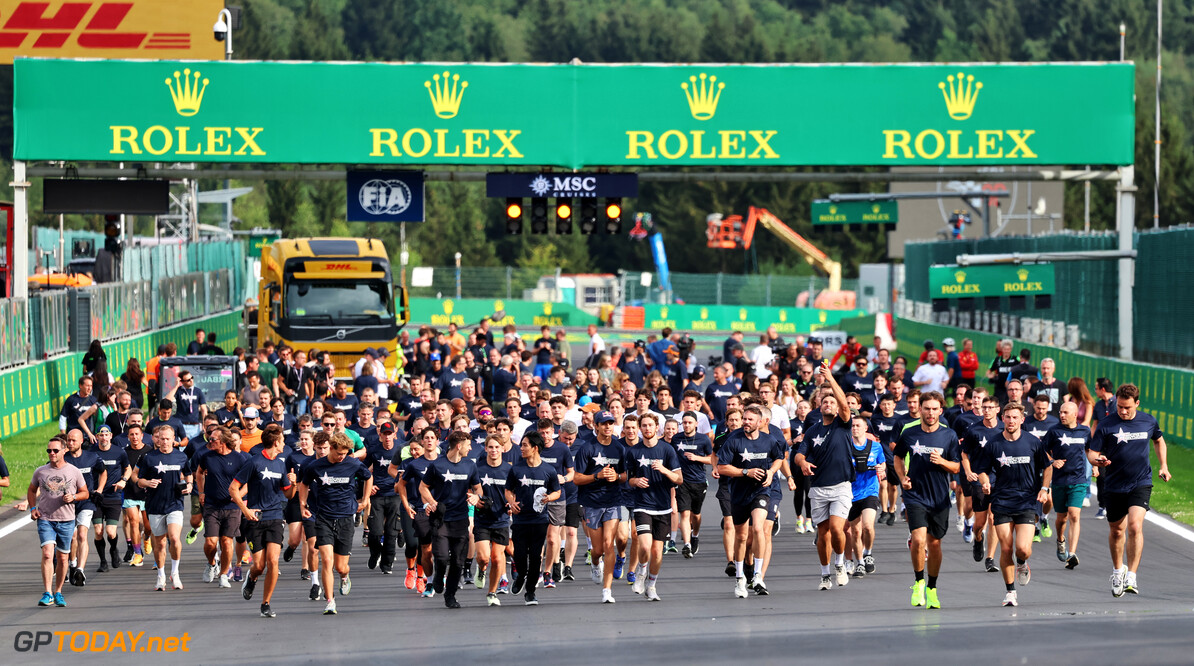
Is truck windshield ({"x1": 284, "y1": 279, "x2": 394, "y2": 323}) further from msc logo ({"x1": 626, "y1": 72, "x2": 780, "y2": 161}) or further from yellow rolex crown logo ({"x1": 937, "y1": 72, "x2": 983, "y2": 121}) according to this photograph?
yellow rolex crown logo ({"x1": 937, "y1": 72, "x2": 983, "y2": 121})

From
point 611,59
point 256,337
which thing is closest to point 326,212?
point 611,59

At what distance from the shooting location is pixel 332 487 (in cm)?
1432

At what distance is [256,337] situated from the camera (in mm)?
35969

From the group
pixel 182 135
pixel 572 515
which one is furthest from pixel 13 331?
pixel 572 515

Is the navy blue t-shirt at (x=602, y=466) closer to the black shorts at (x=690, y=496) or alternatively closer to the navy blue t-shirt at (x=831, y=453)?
the black shorts at (x=690, y=496)

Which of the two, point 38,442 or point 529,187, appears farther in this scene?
point 529,187

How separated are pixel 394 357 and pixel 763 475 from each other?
18.0m

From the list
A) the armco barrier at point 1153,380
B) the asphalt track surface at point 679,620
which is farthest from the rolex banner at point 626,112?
the asphalt track surface at point 679,620

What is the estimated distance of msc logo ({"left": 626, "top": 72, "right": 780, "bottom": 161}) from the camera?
2941cm

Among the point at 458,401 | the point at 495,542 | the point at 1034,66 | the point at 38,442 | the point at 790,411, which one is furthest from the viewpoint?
the point at 1034,66

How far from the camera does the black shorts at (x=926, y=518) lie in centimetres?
1430

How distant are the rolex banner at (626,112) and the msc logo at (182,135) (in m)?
0.04

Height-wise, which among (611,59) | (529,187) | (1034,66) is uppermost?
(611,59)

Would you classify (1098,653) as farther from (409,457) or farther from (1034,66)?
(1034,66)
